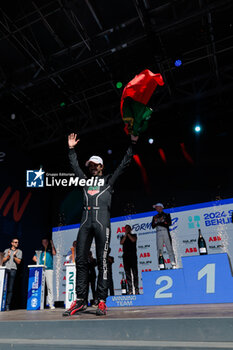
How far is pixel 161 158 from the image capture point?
343 inches

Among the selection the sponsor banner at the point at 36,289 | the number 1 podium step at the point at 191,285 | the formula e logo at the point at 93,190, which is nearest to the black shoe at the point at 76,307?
the formula e logo at the point at 93,190

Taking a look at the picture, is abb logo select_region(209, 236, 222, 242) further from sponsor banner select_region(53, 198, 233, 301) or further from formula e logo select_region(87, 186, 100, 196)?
formula e logo select_region(87, 186, 100, 196)

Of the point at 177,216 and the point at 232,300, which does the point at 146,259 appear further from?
the point at 232,300

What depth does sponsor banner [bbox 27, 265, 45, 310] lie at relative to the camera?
18.6 feet

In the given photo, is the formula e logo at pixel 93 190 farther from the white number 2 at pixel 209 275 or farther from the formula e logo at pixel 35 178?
the formula e logo at pixel 35 178

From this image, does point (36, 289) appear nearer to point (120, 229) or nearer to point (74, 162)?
point (120, 229)

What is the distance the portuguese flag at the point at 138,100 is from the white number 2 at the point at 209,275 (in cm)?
255

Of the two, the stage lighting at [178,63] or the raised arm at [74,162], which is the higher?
the stage lighting at [178,63]

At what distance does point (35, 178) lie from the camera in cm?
1016

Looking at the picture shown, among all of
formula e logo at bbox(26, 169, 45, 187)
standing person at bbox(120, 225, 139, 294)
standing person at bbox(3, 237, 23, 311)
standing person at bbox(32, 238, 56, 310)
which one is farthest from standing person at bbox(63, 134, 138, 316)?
formula e logo at bbox(26, 169, 45, 187)

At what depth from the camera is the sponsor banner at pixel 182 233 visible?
23.0 ft

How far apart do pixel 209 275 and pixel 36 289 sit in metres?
3.63

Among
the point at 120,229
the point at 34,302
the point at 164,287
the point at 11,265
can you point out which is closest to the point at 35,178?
the point at 120,229

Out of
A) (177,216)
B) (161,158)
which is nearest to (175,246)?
(177,216)
